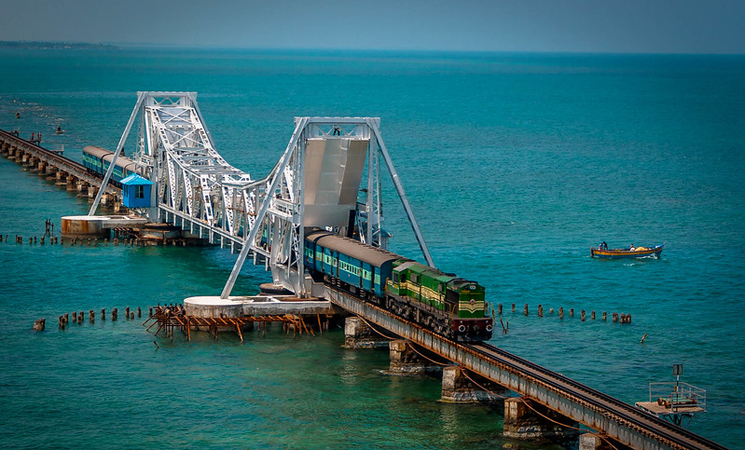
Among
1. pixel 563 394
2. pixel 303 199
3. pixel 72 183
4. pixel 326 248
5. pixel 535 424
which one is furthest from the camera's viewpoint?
pixel 72 183

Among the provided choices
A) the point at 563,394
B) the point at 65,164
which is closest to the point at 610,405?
the point at 563,394

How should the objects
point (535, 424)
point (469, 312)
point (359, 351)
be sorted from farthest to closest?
point (359, 351) → point (469, 312) → point (535, 424)

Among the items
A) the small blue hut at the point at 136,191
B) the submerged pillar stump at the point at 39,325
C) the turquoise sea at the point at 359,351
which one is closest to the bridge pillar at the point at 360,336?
the turquoise sea at the point at 359,351

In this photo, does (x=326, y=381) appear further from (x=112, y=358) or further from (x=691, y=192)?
(x=691, y=192)

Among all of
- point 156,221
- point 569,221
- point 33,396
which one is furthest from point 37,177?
point 33,396

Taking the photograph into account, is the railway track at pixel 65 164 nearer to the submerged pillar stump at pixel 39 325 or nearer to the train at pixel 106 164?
the train at pixel 106 164

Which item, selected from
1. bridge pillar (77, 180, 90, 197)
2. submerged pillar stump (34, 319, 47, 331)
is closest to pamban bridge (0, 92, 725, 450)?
submerged pillar stump (34, 319, 47, 331)

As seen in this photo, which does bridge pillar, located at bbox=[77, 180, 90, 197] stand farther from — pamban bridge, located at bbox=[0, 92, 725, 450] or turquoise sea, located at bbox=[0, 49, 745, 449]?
pamban bridge, located at bbox=[0, 92, 725, 450]

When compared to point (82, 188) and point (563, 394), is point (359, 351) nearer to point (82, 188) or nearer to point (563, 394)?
point (563, 394)
